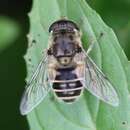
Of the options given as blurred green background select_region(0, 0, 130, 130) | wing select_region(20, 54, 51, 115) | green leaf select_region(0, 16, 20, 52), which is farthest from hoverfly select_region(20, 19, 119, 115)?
green leaf select_region(0, 16, 20, 52)

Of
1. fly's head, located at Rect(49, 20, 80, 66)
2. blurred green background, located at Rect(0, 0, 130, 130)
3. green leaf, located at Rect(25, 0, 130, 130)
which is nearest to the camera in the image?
green leaf, located at Rect(25, 0, 130, 130)

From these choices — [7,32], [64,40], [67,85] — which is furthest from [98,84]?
[7,32]

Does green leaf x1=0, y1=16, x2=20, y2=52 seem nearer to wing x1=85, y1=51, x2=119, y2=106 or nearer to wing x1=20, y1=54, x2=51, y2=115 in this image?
wing x1=20, y1=54, x2=51, y2=115

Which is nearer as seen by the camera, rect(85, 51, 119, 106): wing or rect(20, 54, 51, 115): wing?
rect(85, 51, 119, 106): wing

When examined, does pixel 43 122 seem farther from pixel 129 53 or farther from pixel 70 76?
pixel 129 53

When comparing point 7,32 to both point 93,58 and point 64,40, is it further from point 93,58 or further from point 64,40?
point 93,58

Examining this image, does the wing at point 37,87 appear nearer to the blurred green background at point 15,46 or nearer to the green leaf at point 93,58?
the green leaf at point 93,58
